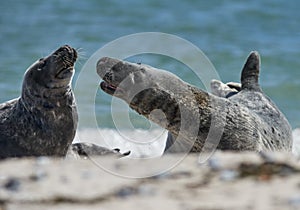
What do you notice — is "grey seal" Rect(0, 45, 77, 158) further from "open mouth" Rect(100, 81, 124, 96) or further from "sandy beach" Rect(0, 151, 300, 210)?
"sandy beach" Rect(0, 151, 300, 210)

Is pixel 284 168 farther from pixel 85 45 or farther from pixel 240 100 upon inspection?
pixel 85 45

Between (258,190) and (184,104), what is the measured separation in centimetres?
360

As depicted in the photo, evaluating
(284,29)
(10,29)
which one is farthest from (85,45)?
(284,29)

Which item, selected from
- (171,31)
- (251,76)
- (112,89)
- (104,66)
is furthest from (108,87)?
(171,31)

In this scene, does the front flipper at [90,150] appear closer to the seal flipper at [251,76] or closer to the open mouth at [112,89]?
the open mouth at [112,89]

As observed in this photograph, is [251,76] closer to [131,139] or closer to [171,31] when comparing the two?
[131,139]

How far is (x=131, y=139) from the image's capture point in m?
10.2

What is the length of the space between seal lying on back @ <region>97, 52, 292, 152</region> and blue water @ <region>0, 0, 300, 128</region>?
4358 millimetres

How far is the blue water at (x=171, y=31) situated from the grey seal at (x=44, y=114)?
4412 mm

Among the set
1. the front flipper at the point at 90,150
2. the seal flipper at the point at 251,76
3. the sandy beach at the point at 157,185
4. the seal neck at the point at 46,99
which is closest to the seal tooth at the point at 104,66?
the seal neck at the point at 46,99

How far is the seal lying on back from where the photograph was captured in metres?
7.28

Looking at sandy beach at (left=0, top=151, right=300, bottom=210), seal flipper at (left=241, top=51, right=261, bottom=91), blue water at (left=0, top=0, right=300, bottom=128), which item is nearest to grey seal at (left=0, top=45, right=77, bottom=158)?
seal flipper at (left=241, top=51, right=261, bottom=91)

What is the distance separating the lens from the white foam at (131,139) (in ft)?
31.7

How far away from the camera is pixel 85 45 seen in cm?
1725
